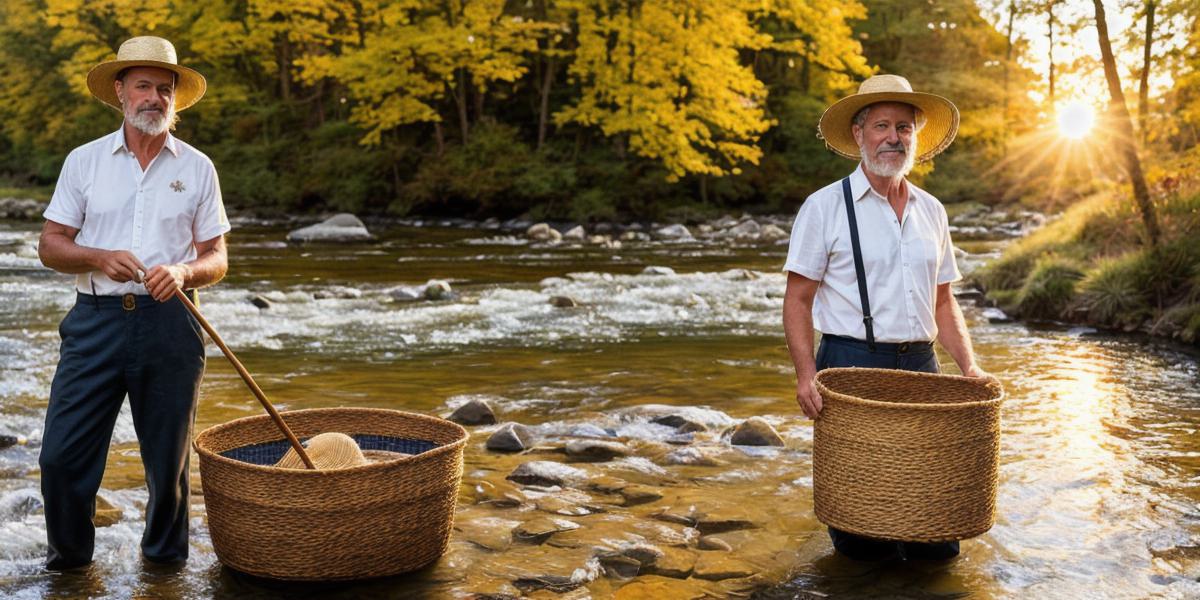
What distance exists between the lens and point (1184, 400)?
25.0ft

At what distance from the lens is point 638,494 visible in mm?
5301

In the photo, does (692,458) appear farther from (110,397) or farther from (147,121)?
(147,121)

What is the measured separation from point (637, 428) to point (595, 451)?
73 cm

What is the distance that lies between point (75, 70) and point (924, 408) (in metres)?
33.4

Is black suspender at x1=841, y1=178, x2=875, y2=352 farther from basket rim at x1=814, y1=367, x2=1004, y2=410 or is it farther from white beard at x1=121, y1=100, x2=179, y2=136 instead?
white beard at x1=121, y1=100, x2=179, y2=136

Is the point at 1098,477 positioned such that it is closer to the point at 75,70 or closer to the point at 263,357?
the point at 263,357

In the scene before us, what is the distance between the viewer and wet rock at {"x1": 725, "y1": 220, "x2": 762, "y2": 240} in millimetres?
22266

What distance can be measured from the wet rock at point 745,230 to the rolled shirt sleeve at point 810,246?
18013 mm

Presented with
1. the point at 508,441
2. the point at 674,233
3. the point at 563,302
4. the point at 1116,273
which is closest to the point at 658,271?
the point at 563,302

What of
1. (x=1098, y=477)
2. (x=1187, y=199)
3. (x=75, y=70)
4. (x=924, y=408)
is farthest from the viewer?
(x=75, y=70)

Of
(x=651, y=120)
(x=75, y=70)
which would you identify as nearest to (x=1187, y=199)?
(x=651, y=120)

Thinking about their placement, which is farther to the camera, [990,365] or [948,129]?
[990,365]

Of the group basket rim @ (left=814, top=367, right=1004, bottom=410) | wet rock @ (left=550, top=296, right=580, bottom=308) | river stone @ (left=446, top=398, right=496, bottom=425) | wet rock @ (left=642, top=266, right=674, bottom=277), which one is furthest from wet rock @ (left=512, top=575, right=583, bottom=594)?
wet rock @ (left=642, top=266, right=674, bottom=277)

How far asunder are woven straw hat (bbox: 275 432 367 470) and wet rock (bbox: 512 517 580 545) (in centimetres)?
78
